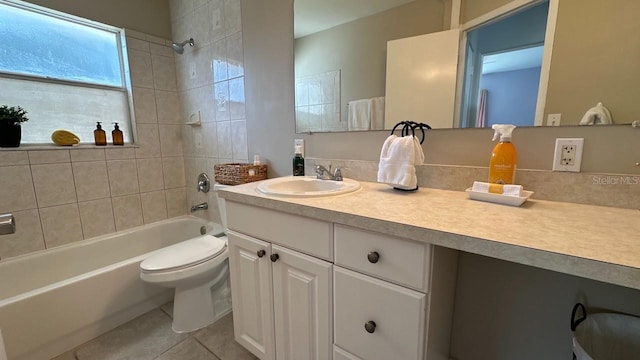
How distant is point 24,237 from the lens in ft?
5.71

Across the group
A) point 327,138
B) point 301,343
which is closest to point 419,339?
point 301,343

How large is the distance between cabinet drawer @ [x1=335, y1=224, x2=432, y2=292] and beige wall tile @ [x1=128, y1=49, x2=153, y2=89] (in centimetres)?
229

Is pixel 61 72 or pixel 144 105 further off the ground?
pixel 61 72

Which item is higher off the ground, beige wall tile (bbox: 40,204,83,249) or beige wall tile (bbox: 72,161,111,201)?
beige wall tile (bbox: 72,161,111,201)

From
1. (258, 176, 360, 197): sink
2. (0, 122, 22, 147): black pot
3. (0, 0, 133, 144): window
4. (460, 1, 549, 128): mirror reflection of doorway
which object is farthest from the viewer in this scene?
(0, 0, 133, 144): window

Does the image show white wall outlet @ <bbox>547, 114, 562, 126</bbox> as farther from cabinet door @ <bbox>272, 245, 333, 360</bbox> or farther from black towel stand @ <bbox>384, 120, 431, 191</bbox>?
cabinet door @ <bbox>272, 245, 333, 360</bbox>

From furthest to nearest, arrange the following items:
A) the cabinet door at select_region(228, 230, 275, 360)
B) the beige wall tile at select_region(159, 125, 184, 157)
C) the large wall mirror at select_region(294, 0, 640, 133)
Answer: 1. the beige wall tile at select_region(159, 125, 184, 157)
2. the cabinet door at select_region(228, 230, 275, 360)
3. the large wall mirror at select_region(294, 0, 640, 133)

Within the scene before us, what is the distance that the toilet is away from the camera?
1.41 m

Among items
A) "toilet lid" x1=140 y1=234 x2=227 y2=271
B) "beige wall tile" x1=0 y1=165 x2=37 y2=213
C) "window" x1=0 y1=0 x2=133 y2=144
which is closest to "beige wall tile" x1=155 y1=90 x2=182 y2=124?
"window" x1=0 y1=0 x2=133 y2=144

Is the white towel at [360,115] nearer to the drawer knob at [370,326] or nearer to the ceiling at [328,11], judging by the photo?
the ceiling at [328,11]

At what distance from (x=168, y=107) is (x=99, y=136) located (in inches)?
22.9

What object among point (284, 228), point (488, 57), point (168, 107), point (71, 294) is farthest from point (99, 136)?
point (488, 57)

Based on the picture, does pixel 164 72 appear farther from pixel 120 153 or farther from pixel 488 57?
pixel 488 57

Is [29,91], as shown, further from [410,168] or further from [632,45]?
[632,45]
